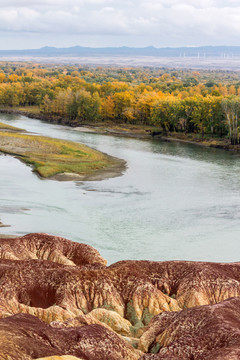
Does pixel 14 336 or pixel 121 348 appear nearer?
pixel 14 336

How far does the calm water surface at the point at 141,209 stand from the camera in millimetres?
40625

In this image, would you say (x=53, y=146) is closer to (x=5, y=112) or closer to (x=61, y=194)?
(x=61, y=194)

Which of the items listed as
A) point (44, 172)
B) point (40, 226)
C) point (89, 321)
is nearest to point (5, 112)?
point (44, 172)

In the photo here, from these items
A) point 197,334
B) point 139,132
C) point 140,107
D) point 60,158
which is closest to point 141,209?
point 60,158

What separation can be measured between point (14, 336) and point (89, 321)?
180 inches

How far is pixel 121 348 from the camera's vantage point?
1791cm

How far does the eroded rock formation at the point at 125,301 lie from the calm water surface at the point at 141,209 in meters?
10.6

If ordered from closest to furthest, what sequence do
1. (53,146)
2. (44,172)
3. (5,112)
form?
(44,172) < (53,146) < (5,112)

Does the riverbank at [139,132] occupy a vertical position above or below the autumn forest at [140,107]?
below

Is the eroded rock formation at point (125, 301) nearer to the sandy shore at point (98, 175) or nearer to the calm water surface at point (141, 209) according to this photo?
the calm water surface at point (141, 209)

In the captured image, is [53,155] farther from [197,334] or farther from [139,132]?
[197,334]

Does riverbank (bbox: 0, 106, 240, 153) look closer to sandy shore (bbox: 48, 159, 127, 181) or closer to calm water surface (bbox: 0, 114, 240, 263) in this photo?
calm water surface (bbox: 0, 114, 240, 263)

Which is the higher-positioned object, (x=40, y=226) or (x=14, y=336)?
(x=14, y=336)

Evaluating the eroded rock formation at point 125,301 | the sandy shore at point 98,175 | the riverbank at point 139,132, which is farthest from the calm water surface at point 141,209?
the riverbank at point 139,132
